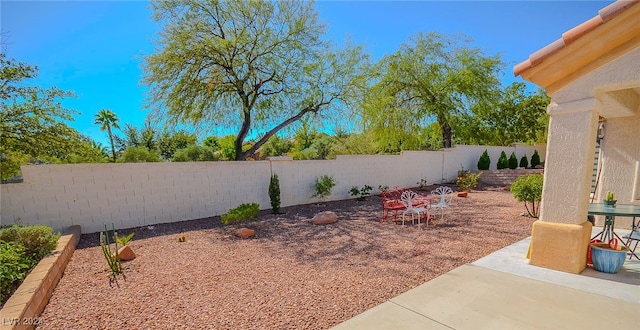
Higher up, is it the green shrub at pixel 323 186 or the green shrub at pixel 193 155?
the green shrub at pixel 193 155

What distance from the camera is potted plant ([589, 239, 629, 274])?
3.72 m

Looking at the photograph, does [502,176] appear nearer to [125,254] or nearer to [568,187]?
[568,187]

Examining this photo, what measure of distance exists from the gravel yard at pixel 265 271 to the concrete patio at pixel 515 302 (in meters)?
0.32

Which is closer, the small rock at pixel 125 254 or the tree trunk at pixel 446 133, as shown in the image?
the small rock at pixel 125 254

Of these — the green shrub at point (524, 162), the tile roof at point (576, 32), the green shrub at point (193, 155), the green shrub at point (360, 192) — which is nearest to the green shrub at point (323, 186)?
the green shrub at point (360, 192)

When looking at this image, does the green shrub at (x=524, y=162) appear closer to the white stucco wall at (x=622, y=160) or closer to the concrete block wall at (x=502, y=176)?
the concrete block wall at (x=502, y=176)

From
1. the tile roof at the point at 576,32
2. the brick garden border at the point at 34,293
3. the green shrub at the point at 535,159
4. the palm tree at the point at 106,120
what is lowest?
the brick garden border at the point at 34,293

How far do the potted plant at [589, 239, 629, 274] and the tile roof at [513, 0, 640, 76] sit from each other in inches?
108

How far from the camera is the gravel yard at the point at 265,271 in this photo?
3109 millimetres

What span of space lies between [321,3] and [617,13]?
8877 mm

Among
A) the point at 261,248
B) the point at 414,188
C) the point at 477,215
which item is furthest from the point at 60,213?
the point at 414,188

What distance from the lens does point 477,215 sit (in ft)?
26.8

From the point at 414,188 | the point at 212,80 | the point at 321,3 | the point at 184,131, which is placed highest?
the point at 321,3

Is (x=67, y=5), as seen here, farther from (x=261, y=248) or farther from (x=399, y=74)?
(x=399, y=74)
